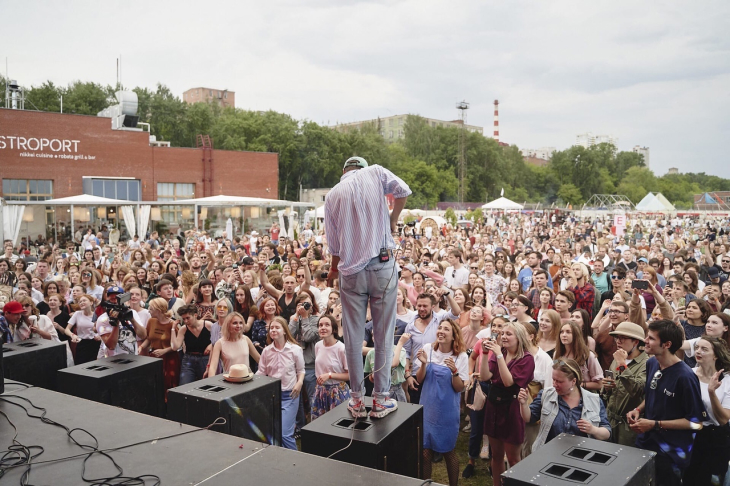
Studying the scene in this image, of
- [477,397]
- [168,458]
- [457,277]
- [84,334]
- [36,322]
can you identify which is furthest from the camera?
[457,277]

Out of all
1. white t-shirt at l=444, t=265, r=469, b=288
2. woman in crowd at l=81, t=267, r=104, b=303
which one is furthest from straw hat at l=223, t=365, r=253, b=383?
white t-shirt at l=444, t=265, r=469, b=288

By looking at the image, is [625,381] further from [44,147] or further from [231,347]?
[44,147]

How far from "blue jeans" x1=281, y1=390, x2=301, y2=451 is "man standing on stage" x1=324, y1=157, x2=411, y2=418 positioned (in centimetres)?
214

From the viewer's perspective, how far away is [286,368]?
5.66 meters

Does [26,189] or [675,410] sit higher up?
[26,189]

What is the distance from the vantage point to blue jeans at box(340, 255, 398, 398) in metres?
3.41

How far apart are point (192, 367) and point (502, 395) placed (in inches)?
138

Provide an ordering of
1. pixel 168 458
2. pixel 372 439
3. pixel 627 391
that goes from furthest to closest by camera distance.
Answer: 1. pixel 627 391
2. pixel 372 439
3. pixel 168 458

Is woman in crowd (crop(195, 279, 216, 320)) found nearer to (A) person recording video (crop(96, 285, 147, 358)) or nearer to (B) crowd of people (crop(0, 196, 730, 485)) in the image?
(B) crowd of people (crop(0, 196, 730, 485))

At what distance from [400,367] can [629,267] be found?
21.9 ft

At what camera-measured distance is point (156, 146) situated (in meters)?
31.3

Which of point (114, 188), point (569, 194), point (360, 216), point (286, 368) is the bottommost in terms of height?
point (286, 368)

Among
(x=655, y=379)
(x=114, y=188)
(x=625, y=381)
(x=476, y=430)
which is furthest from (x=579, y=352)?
(x=114, y=188)

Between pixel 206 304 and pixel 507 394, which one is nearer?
pixel 507 394
